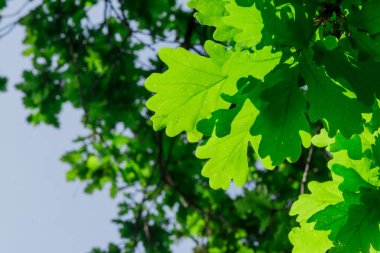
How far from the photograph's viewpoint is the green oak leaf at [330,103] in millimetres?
1417

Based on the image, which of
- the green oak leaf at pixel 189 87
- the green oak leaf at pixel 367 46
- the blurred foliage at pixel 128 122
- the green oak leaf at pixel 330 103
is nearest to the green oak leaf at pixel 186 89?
the green oak leaf at pixel 189 87

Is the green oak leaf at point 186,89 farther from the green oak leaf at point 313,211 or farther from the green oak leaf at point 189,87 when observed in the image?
the green oak leaf at point 313,211

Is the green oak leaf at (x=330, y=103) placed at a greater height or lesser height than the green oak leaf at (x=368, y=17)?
lesser

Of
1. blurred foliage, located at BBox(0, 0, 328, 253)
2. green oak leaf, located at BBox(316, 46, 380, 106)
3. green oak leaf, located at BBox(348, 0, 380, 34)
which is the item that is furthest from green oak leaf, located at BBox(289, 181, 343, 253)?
blurred foliage, located at BBox(0, 0, 328, 253)

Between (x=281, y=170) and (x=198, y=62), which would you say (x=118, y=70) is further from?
(x=198, y=62)

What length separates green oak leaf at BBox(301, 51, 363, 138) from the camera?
1.42 metres

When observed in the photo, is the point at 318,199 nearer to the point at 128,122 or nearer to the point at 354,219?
the point at 354,219

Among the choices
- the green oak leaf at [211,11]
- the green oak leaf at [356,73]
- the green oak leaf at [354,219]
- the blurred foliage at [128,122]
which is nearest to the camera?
the green oak leaf at [356,73]

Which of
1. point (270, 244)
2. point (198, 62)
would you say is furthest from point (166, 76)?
point (270, 244)

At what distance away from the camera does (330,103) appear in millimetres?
1442

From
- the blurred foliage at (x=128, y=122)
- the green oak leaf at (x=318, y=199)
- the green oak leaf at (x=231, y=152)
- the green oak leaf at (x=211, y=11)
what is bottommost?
the green oak leaf at (x=318, y=199)

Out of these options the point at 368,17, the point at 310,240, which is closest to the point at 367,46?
the point at 368,17

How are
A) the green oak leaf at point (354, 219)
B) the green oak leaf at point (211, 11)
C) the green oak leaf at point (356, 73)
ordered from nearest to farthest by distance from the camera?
the green oak leaf at point (356, 73) → the green oak leaf at point (354, 219) → the green oak leaf at point (211, 11)

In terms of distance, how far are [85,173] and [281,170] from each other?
2324 mm
